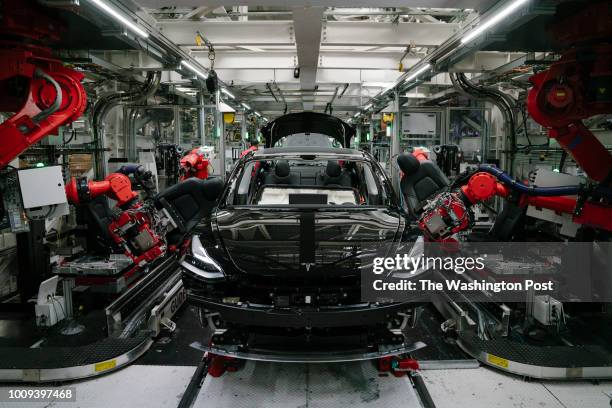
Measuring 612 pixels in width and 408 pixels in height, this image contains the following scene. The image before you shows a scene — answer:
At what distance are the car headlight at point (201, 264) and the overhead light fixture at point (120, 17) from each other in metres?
2.28

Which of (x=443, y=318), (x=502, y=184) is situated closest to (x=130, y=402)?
(x=443, y=318)

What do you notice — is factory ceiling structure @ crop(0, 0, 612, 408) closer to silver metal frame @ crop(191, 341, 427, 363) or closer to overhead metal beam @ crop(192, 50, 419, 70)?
silver metal frame @ crop(191, 341, 427, 363)

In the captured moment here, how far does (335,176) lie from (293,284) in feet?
7.36

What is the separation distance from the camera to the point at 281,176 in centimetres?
486

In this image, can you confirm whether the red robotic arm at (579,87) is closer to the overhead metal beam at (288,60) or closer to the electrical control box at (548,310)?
the electrical control box at (548,310)

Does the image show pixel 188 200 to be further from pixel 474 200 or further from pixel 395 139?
pixel 395 139

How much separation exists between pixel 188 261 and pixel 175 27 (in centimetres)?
445

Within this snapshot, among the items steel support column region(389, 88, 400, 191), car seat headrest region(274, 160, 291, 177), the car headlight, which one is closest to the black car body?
the car headlight

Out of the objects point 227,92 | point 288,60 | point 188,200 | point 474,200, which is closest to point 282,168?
point 188,200

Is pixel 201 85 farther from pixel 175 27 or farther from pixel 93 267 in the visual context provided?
pixel 93 267

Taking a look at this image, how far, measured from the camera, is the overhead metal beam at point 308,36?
14.2ft

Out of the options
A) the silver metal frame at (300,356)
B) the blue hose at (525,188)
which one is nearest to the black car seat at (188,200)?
the silver metal frame at (300,356)

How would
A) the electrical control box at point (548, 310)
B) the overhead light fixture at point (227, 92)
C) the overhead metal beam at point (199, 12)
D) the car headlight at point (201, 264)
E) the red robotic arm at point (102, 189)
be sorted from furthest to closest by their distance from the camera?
1. the overhead light fixture at point (227, 92)
2. the overhead metal beam at point (199, 12)
3. the red robotic arm at point (102, 189)
4. the electrical control box at point (548, 310)
5. the car headlight at point (201, 264)

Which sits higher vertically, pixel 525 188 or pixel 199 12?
pixel 199 12
